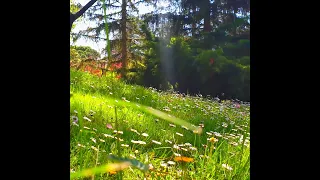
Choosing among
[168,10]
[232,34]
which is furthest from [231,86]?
[168,10]

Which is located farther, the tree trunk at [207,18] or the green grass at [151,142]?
the tree trunk at [207,18]

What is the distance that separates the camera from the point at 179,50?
6477 mm

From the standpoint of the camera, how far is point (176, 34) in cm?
729

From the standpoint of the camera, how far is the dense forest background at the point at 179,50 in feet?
20.4

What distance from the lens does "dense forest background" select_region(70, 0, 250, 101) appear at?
622 centimetres

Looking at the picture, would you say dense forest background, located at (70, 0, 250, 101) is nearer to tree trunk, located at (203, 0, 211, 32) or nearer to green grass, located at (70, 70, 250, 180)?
tree trunk, located at (203, 0, 211, 32)

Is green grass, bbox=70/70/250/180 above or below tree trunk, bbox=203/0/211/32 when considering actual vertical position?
below

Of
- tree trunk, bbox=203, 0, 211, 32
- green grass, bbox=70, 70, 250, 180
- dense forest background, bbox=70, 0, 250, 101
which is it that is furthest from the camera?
tree trunk, bbox=203, 0, 211, 32

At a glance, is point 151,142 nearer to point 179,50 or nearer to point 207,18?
point 179,50

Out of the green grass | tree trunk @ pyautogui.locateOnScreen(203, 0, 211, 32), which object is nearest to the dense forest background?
tree trunk @ pyautogui.locateOnScreen(203, 0, 211, 32)

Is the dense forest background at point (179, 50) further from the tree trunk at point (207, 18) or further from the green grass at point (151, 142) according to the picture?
the green grass at point (151, 142)

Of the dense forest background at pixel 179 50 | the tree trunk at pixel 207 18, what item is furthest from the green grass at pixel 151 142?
the tree trunk at pixel 207 18
